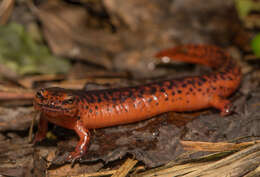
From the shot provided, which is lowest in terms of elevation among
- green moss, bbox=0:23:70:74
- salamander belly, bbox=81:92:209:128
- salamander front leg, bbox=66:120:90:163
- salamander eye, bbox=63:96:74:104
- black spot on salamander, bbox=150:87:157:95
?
salamander front leg, bbox=66:120:90:163

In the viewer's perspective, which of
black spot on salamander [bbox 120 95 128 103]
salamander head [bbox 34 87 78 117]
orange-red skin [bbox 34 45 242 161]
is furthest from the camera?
black spot on salamander [bbox 120 95 128 103]

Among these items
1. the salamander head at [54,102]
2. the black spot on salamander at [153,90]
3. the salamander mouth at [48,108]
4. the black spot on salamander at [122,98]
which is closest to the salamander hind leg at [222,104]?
the black spot on salamander at [153,90]

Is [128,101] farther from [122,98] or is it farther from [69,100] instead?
[69,100]

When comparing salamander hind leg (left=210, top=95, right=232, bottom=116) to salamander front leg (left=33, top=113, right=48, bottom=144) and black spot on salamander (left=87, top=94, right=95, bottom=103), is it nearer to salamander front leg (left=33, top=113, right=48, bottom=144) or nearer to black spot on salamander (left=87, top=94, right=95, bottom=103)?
black spot on salamander (left=87, top=94, right=95, bottom=103)

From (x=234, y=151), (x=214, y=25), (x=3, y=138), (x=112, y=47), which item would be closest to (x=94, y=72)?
(x=112, y=47)

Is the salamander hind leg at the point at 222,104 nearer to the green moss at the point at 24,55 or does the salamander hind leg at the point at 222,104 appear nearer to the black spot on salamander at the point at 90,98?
the black spot on salamander at the point at 90,98

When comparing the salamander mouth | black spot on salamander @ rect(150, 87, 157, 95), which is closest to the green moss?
the salamander mouth

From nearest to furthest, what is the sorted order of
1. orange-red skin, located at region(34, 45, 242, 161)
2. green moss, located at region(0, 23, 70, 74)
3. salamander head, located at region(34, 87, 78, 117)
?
1. salamander head, located at region(34, 87, 78, 117)
2. orange-red skin, located at region(34, 45, 242, 161)
3. green moss, located at region(0, 23, 70, 74)

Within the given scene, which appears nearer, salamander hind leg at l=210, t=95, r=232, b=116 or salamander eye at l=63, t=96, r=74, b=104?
salamander eye at l=63, t=96, r=74, b=104

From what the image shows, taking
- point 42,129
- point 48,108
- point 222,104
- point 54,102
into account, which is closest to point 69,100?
point 54,102
